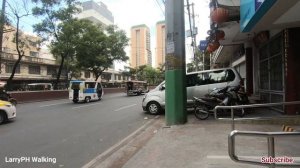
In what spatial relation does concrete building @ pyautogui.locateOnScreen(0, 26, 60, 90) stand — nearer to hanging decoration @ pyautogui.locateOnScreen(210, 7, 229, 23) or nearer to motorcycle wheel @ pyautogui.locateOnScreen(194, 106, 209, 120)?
motorcycle wheel @ pyautogui.locateOnScreen(194, 106, 209, 120)

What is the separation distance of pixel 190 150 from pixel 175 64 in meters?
4.39

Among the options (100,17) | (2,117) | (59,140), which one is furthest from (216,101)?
(100,17)

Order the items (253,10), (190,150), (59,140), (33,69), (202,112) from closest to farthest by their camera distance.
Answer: (190,150) < (253,10) < (59,140) < (202,112) < (33,69)

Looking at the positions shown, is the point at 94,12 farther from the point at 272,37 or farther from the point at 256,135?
the point at 256,135

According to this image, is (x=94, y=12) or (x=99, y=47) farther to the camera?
(x=94, y=12)

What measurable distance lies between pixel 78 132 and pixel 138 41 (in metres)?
43.2

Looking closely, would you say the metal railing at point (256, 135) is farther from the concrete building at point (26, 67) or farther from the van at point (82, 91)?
the concrete building at point (26, 67)

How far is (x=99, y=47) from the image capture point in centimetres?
4641

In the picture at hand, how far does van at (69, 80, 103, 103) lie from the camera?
88.7ft

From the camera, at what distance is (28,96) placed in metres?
30.2

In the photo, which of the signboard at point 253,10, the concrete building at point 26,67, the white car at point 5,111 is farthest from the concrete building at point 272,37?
the concrete building at point 26,67

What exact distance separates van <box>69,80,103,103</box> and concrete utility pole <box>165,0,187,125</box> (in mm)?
17124

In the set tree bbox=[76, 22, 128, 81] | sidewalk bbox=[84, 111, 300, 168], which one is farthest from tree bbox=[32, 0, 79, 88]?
sidewalk bbox=[84, 111, 300, 168]

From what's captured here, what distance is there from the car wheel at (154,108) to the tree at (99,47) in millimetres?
27749
